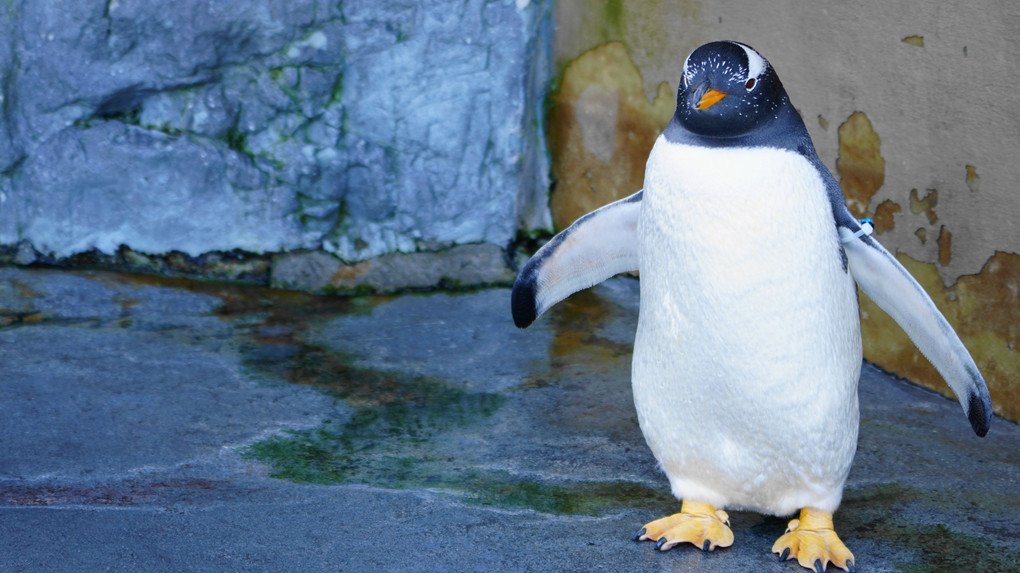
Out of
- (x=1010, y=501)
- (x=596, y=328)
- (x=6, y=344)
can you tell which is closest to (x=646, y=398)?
(x=1010, y=501)

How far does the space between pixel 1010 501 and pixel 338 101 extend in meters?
2.60

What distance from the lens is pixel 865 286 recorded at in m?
2.37

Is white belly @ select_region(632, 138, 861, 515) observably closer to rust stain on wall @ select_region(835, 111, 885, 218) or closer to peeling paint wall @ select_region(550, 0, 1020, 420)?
peeling paint wall @ select_region(550, 0, 1020, 420)

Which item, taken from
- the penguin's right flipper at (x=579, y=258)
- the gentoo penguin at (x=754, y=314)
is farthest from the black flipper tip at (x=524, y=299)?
the gentoo penguin at (x=754, y=314)

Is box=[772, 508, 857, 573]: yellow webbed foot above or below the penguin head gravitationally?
below

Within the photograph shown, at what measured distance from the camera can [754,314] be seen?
2195 mm

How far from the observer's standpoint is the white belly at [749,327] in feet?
7.11

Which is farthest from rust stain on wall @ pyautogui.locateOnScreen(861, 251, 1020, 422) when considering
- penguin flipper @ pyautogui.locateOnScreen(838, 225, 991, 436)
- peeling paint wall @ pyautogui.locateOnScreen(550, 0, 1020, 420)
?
penguin flipper @ pyautogui.locateOnScreen(838, 225, 991, 436)

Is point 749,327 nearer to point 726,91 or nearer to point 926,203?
point 726,91

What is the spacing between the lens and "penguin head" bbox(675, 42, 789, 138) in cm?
213

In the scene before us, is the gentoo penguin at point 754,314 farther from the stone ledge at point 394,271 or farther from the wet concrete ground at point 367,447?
the stone ledge at point 394,271

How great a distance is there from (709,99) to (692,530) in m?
0.87

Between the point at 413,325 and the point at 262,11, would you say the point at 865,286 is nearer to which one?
the point at 413,325

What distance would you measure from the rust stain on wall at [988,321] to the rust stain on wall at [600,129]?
1136 millimetres
